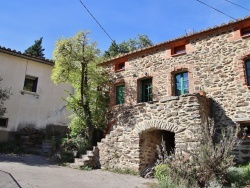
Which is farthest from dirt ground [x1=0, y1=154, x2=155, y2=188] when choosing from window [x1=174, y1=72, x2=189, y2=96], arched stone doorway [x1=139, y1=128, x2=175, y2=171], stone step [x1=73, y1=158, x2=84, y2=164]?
window [x1=174, y1=72, x2=189, y2=96]

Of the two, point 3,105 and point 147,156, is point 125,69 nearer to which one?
point 147,156

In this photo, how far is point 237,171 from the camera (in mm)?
7324

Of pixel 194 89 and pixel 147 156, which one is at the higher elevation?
pixel 194 89

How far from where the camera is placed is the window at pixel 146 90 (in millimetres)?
12401

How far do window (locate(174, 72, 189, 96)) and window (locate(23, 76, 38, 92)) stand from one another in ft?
30.8

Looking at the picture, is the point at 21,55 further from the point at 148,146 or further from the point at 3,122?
the point at 148,146

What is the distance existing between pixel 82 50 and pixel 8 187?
860cm

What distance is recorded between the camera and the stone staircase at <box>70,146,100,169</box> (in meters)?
10.4

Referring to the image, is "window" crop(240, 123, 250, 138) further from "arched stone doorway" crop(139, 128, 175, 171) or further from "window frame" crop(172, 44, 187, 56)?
"window frame" crop(172, 44, 187, 56)

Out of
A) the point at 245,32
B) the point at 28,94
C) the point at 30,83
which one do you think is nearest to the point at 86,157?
the point at 28,94

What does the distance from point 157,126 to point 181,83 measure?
2.72m

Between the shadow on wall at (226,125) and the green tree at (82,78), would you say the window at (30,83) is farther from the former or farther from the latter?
the shadow on wall at (226,125)

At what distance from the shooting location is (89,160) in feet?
35.0

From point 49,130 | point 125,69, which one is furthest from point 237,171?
point 49,130
